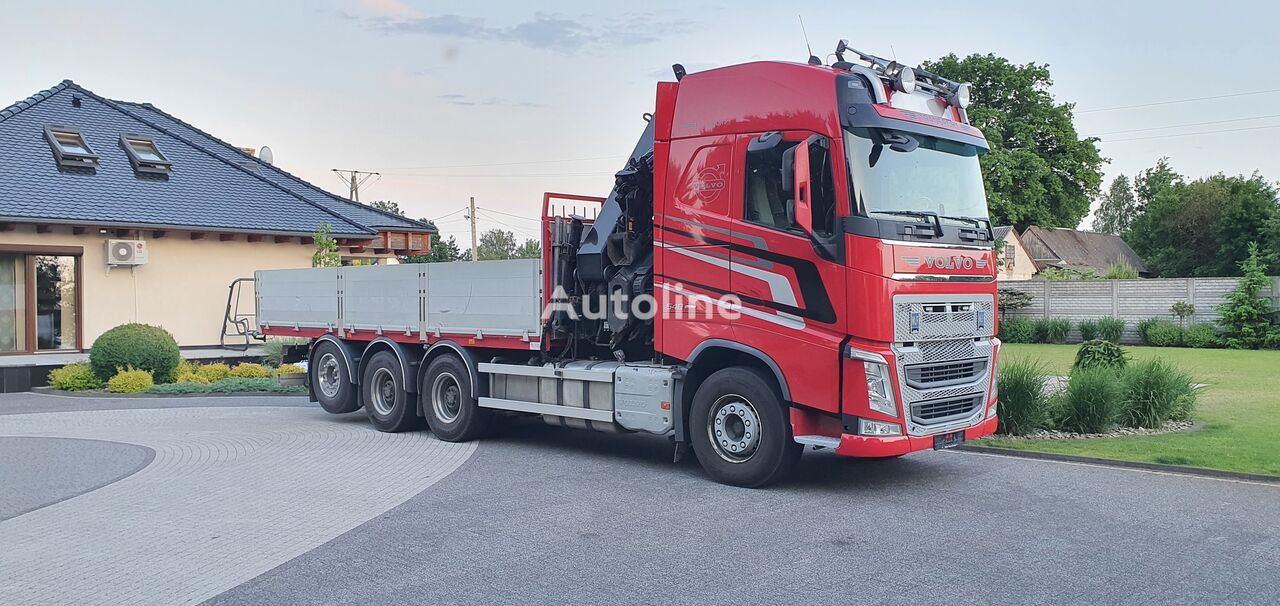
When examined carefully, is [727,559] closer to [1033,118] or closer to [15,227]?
[15,227]

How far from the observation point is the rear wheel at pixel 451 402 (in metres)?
11.3

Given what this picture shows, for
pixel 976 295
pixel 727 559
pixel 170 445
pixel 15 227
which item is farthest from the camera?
pixel 15 227

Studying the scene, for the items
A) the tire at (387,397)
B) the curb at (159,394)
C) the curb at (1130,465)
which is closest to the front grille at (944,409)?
the curb at (1130,465)

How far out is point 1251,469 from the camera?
8.98m

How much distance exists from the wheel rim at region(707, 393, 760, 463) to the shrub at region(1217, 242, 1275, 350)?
23063 millimetres

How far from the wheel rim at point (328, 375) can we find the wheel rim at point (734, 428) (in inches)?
257

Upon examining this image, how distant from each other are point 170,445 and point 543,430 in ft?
14.4

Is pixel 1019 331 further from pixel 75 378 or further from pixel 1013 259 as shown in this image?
pixel 1013 259

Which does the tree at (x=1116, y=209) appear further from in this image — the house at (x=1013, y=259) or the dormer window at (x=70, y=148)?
the dormer window at (x=70, y=148)

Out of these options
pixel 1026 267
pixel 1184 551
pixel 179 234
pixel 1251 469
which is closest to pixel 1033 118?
pixel 1026 267

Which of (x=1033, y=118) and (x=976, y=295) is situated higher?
(x=1033, y=118)

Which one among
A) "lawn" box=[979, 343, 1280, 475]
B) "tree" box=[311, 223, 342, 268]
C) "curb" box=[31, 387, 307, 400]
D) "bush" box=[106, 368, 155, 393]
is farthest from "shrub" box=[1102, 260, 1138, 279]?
"bush" box=[106, 368, 155, 393]

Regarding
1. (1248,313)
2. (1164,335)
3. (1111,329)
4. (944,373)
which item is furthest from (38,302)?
(1248,313)

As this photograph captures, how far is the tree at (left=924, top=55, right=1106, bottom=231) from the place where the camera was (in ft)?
157
